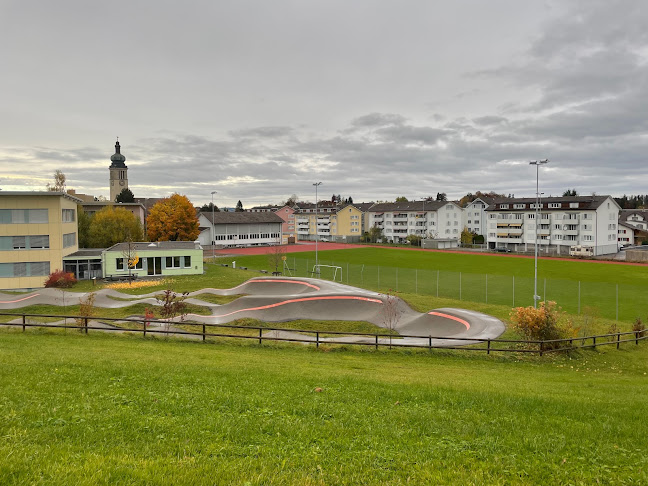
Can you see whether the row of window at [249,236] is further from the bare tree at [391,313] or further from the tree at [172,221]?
the bare tree at [391,313]

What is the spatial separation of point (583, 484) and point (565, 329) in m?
18.5

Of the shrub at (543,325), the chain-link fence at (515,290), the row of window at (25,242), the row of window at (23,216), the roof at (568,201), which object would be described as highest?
the roof at (568,201)

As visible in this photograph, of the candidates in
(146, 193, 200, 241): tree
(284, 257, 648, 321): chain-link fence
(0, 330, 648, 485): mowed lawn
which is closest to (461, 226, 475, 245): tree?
(284, 257, 648, 321): chain-link fence

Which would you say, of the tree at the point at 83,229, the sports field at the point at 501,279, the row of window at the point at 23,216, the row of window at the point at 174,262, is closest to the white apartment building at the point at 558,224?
the sports field at the point at 501,279

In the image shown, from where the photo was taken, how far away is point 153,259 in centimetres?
5691

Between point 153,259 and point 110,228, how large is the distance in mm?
20007

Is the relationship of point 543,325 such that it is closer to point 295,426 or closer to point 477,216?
point 295,426

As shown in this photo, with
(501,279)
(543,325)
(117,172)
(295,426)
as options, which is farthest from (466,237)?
(117,172)

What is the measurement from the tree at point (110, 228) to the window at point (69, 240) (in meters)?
13.4

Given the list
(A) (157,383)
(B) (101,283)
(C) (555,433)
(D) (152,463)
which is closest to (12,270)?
(B) (101,283)

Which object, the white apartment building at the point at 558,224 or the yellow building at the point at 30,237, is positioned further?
the white apartment building at the point at 558,224

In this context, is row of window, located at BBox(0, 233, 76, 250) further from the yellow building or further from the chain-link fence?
the chain-link fence

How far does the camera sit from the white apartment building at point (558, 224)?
8862cm

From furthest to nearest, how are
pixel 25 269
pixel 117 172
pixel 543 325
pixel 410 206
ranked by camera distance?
pixel 117 172
pixel 410 206
pixel 25 269
pixel 543 325
